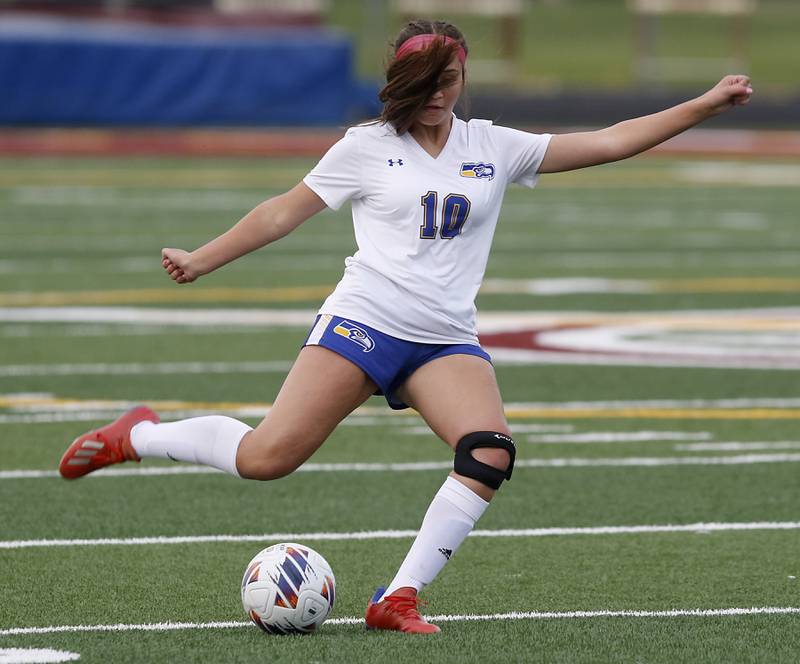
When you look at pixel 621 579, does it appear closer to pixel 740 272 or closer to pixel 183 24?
pixel 740 272

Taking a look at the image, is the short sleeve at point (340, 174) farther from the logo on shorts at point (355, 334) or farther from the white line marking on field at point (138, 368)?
the white line marking on field at point (138, 368)

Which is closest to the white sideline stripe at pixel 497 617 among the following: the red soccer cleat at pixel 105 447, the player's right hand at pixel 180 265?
the red soccer cleat at pixel 105 447

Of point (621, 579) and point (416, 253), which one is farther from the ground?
point (416, 253)

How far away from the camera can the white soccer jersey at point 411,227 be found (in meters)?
5.95

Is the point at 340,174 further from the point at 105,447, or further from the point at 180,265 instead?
the point at 105,447

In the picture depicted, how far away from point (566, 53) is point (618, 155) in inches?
2428

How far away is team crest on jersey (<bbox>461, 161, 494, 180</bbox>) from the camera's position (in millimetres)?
6035

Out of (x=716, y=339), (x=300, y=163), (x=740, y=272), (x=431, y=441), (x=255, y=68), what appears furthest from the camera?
(x=255, y=68)

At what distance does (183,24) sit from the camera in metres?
38.2

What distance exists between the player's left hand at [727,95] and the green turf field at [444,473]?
1.67 m

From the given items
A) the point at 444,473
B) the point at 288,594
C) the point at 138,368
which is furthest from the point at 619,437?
the point at 288,594

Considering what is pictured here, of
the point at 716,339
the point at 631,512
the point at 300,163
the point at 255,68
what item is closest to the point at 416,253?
the point at 631,512

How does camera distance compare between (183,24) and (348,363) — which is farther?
(183,24)

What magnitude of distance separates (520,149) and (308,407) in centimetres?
115
